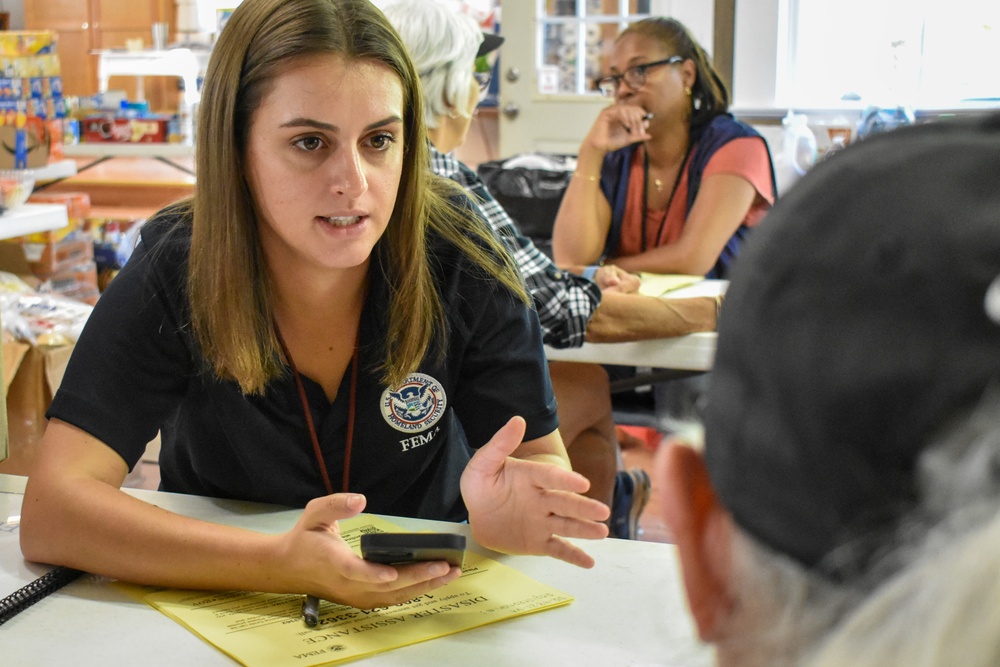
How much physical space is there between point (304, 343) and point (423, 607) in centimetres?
45

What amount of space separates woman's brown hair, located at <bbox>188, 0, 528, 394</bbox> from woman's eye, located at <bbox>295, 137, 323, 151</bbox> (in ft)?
0.24

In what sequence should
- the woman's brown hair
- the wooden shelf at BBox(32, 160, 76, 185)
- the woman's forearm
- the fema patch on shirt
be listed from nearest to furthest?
the woman's brown hair
the fema patch on shirt
the woman's forearm
the wooden shelf at BBox(32, 160, 76, 185)

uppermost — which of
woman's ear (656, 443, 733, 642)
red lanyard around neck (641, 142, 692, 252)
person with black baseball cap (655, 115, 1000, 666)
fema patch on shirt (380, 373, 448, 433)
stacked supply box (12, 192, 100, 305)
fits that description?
person with black baseball cap (655, 115, 1000, 666)

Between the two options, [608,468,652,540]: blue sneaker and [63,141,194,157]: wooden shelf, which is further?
[63,141,194,157]: wooden shelf

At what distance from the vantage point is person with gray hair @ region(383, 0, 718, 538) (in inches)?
83.5

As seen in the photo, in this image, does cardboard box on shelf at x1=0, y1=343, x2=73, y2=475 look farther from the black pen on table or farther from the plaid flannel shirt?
the black pen on table

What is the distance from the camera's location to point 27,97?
312 cm

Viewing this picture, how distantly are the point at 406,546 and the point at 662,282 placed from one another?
169cm

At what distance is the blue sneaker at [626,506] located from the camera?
2436mm

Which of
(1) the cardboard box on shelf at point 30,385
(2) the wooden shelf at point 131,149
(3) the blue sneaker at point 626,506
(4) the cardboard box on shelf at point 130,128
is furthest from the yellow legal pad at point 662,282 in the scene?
(4) the cardboard box on shelf at point 130,128

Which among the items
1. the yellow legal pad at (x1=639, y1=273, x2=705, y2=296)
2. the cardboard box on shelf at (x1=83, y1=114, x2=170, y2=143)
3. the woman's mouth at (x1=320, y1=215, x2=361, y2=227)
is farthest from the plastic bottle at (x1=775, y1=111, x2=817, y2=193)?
the cardboard box on shelf at (x1=83, y1=114, x2=170, y2=143)

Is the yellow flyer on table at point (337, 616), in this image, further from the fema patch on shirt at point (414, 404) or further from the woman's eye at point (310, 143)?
the woman's eye at point (310, 143)

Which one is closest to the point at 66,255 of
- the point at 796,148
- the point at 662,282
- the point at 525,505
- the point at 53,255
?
the point at 53,255

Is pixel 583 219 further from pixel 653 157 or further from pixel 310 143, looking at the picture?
pixel 310 143
